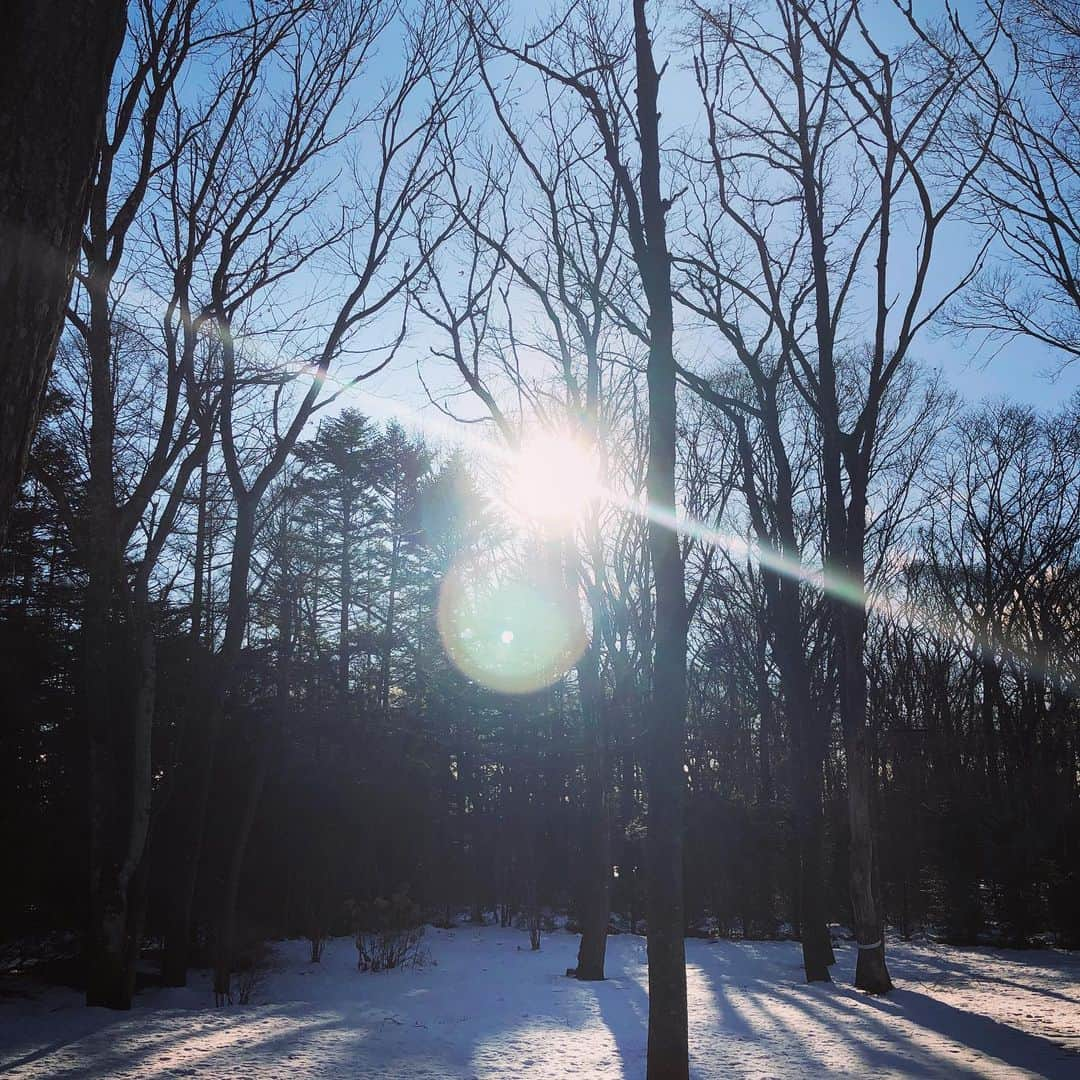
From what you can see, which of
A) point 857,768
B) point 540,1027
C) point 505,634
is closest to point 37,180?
point 540,1027

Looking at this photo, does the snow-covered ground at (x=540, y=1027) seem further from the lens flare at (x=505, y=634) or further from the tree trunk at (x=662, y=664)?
the lens flare at (x=505, y=634)

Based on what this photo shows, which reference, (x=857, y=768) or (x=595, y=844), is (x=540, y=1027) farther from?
(x=857, y=768)

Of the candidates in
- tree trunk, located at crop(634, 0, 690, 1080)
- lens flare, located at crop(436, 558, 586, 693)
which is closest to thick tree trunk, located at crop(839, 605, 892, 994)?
tree trunk, located at crop(634, 0, 690, 1080)

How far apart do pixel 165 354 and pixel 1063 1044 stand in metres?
10.5

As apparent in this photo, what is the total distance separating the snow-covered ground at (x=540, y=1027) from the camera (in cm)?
599

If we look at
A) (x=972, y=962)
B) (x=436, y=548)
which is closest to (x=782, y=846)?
(x=972, y=962)

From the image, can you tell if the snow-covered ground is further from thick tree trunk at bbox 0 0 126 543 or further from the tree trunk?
thick tree trunk at bbox 0 0 126 543

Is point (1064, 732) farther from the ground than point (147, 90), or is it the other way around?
point (147, 90)

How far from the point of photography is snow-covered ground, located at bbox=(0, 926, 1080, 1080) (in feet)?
19.6

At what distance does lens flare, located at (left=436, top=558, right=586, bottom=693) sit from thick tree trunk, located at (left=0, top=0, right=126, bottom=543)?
16.2 meters

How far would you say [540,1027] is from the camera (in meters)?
7.61

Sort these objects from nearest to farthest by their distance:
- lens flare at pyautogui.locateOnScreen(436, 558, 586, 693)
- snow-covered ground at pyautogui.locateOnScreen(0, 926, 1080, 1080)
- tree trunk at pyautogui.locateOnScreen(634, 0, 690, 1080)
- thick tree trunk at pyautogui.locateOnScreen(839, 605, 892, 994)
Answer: tree trunk at pyautogui.locateOnScreen(634, 0, 690, 1080) < snow-covered ground at pyautogui.locateOnScreen(0, 926, 1080, 1080) < thick tree trunk at pyautogui.locateOnScreen(839, 605, 892, 994) < lens flare at pyautogui.locateOnScreen(436, 558, 586, 693)

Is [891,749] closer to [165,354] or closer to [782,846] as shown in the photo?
[782,846]

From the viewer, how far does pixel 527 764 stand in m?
20.1
